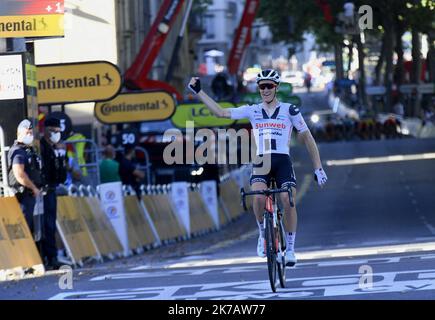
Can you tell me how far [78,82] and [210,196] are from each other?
8641 mm

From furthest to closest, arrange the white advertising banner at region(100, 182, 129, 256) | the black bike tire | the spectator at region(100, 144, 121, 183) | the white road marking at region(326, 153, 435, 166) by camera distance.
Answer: the white road marking at region(326, 153, 435, 166) < the spectator at region(100, 144, 121, 183) < the white advertising banner at region(100, 182, 129, 256) < the black bike tire

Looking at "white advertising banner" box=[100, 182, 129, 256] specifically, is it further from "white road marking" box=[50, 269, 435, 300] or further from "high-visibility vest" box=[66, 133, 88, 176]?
"white road marking" box=[50, 269, 435, 300]

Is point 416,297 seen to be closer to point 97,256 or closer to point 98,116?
point 97,256

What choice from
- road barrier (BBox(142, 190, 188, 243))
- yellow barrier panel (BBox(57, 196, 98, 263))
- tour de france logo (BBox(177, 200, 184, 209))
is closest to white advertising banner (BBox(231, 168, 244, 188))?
tour de france logo (BBox(177, 200, 184, 209))

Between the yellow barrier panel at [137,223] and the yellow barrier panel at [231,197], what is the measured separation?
917cm

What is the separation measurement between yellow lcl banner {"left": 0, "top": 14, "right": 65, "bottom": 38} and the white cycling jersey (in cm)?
651

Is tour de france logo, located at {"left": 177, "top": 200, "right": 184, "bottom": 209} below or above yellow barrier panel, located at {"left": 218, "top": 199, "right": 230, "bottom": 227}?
above

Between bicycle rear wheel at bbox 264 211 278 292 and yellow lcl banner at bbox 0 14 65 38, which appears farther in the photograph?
yellow lcl banner at bbox 0 14 65 38

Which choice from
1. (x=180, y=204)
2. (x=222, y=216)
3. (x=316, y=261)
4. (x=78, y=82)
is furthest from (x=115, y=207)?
(x=222, y=216)

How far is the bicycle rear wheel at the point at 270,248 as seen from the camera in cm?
1233

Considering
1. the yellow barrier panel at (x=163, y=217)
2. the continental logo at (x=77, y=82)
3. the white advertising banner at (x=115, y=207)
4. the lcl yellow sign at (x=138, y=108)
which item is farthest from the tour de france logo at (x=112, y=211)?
the lcl yellow sign at (x=138, y=108)

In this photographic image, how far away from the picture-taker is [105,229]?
21.5 metres

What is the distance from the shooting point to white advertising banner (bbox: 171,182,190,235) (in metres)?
27.6
